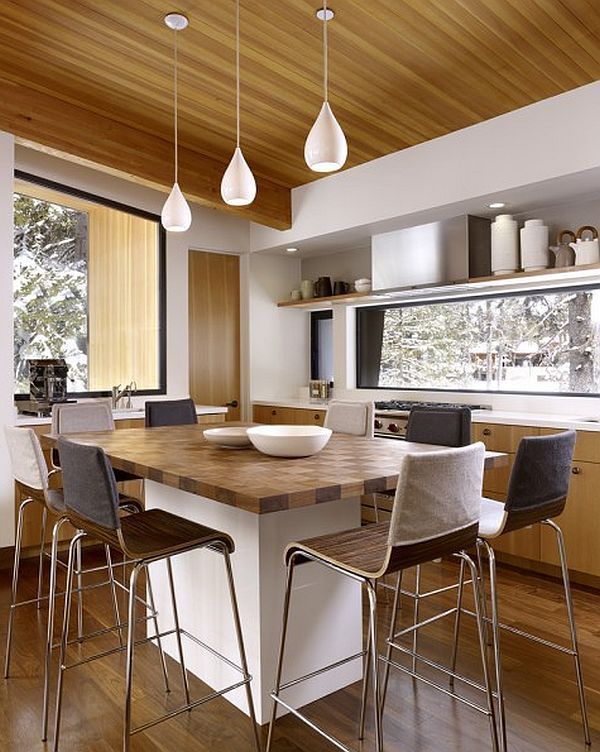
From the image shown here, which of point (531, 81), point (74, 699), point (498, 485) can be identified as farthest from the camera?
point (498, 485)

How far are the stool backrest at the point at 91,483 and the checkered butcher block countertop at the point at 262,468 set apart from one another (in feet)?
0.63

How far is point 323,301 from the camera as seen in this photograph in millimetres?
5355

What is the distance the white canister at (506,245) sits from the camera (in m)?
3.83

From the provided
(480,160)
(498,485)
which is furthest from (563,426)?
(480,160)

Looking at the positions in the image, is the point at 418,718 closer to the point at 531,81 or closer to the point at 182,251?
the point at 531,81

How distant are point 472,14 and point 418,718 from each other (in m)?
2.83

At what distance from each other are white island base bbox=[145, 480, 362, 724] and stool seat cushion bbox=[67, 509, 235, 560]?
0.57ft

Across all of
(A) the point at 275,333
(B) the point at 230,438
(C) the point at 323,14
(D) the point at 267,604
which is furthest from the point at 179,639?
(A) the point at 275,333

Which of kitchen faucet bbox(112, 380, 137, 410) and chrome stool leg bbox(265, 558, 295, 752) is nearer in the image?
chrome stool leg bbox(265, 558, 295, 752)

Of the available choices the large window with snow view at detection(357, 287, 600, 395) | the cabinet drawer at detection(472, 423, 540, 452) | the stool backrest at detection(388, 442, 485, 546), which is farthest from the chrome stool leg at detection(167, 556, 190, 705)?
the large window with snow view at detection(357, 287, 600, 395)

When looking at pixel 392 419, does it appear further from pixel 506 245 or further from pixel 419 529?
pixel 419 529

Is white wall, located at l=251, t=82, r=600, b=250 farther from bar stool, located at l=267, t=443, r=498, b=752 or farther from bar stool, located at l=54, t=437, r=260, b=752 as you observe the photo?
bar stool, located at l=54, t=437, r=260, b=752

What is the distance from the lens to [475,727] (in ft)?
6.91

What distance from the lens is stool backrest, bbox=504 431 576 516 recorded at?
6.26ft
